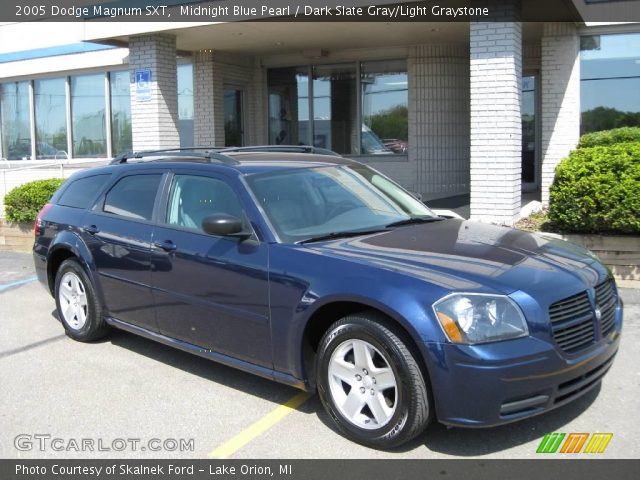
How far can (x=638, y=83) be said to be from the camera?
10.9 metres

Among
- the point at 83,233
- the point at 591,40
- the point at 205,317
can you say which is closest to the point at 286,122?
the point at 591,40

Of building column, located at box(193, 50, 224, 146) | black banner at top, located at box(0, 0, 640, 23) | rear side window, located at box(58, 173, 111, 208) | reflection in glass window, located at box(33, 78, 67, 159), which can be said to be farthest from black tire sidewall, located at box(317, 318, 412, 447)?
reflection in glass window, located at box(33, 78, 67, 159)

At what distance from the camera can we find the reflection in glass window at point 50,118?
17.0 m

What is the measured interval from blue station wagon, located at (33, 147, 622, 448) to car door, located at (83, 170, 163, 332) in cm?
2

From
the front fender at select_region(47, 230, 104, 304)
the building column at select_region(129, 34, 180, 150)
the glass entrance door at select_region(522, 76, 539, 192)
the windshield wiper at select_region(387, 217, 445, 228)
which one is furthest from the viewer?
the glass entrance door at select_region(522, 76, 539, 192)

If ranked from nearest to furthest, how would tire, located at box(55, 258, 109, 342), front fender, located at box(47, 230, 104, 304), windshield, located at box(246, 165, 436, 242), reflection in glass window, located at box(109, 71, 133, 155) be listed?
1. windshield, located at box(246, 165, 436, 242)
2. front fender, located at box(47, 230, 104, 304)
3. tire, located at box(55, 258, 109, 342)
4. reflection in glass window, located at box(109, 71, 133, 155)

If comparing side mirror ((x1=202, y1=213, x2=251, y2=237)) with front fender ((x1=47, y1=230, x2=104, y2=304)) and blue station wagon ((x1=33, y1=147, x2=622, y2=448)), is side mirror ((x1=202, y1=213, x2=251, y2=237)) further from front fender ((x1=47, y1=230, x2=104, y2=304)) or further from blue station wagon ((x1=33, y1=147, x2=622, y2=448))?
front fender ((x1=47, y1=230, x2=104, y2=304))

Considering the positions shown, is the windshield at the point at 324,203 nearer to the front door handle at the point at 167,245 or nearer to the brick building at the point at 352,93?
the front door handle at the point at 167,245

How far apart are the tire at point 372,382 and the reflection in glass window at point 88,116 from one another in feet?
45.7

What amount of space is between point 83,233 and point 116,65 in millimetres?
10959

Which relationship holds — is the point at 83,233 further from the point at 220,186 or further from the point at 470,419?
the point at 470,419

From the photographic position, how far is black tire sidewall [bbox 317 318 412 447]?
140 inches

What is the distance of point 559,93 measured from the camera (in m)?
10.5
